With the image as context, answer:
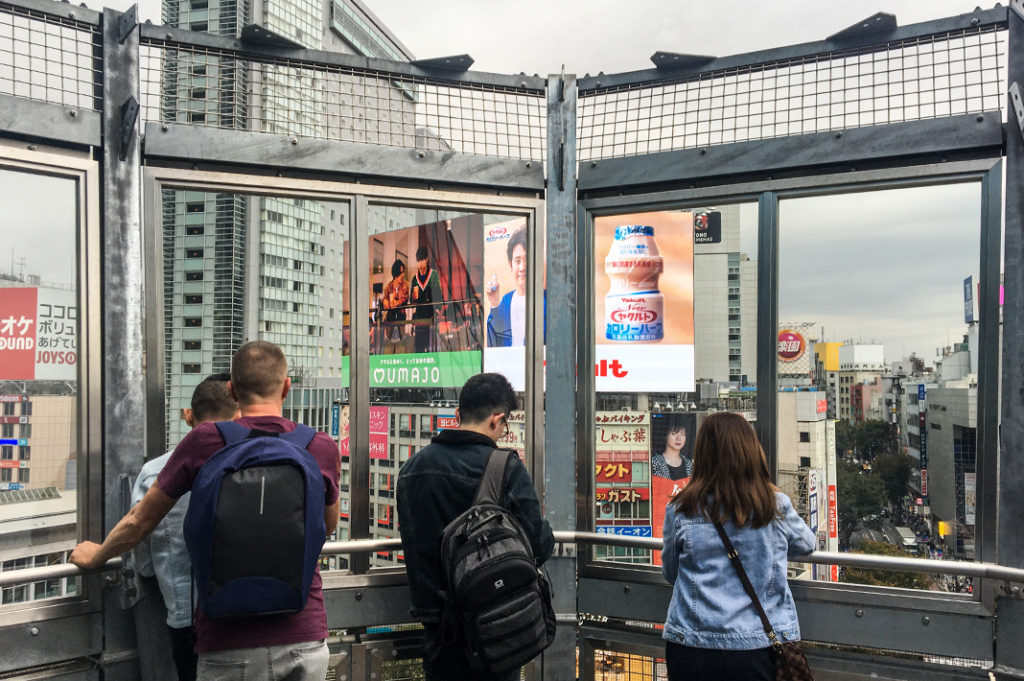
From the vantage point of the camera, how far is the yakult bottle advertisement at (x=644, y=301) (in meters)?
3.58

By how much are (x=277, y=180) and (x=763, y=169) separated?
237 cm

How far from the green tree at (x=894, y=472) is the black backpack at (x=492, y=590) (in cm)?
187

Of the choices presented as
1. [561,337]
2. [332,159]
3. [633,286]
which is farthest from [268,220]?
[633,286]

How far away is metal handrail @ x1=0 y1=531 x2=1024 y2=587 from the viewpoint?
2.45 meters

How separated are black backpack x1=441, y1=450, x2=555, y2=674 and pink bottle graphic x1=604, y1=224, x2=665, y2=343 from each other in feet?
5.21

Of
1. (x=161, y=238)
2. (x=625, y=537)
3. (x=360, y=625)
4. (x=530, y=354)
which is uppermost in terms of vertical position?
(x=161, y=238)

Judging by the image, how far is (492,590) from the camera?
7.22ft

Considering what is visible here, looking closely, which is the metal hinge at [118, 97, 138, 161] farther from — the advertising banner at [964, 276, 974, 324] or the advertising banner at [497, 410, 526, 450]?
the advertising banner at [964, 276, 974, 324]

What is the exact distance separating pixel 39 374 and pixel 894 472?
12.7 ft

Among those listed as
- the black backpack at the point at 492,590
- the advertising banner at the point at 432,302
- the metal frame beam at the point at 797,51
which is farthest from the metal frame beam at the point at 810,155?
the black backpack at the point at 492,590

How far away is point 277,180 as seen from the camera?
128 inches

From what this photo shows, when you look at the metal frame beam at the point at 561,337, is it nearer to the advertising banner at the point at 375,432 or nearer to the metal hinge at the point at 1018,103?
the advertising banner at the point at 375,432

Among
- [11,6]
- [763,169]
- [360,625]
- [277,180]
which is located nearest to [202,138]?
[277,180]

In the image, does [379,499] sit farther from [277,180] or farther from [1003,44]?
[1003,44]
